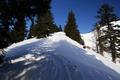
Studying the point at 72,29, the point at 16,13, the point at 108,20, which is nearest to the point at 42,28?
the point at 16,13

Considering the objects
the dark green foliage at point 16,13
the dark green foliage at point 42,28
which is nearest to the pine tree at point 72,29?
the dark green foliage at point 42,28

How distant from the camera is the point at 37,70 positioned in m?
12.9

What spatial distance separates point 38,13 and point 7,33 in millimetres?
2456

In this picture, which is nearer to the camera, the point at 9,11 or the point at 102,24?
the point at 9,11

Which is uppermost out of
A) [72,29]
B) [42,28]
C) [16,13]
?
[16,13]

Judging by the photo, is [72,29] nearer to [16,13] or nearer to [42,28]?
[42,28]

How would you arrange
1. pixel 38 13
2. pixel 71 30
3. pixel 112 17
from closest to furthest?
pixel 38 13, pixel 112 17, pixel 71 30

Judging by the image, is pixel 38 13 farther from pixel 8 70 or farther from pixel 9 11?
pixel 8 70

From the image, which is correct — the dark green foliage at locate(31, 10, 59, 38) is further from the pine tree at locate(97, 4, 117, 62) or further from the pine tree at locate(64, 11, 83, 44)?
the pine tree at locate(64, 11, 83, 44)

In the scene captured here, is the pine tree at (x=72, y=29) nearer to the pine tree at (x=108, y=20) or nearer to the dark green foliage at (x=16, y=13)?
the pine tree at (x=108, y=20)

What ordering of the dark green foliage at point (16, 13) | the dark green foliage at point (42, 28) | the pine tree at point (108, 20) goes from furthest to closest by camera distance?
1. the pine tree at point (108, 20)
2. the dark green foliage at point (42, 28)
3. the dark green foliage at point (16, 13)

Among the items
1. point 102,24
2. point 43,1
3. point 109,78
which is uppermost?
point 43,1

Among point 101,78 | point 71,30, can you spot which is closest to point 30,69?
point 101,78

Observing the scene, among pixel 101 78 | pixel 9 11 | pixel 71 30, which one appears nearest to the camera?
pixel 101 78
